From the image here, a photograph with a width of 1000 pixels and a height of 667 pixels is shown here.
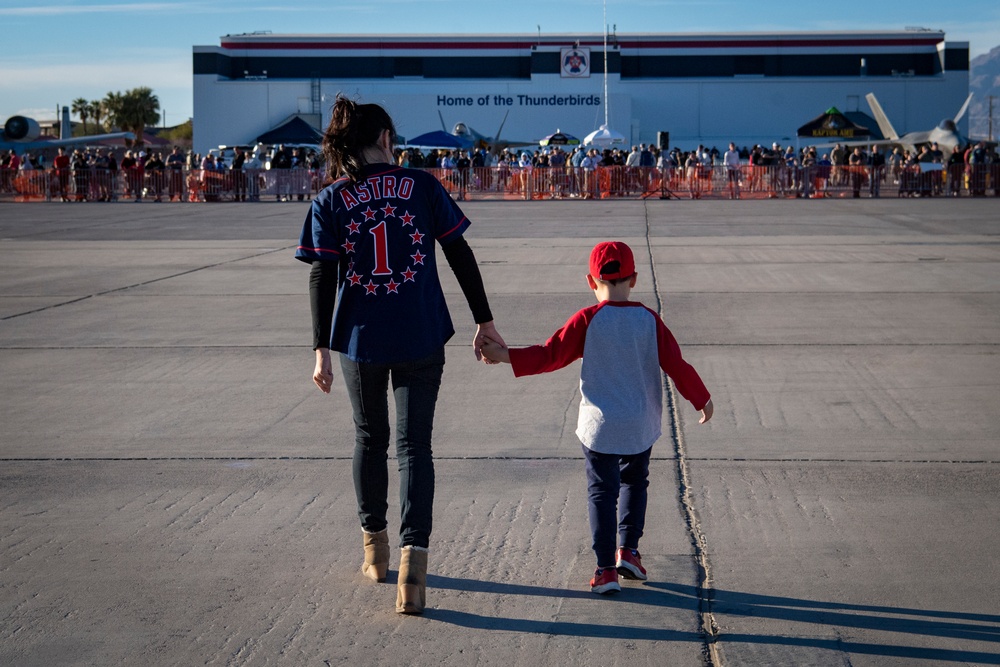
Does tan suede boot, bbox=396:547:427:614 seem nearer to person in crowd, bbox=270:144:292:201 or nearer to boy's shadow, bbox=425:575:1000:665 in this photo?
boy's shadow, bbox=425:575:1000:665

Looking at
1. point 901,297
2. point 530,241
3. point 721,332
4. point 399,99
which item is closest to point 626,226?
point 530,241

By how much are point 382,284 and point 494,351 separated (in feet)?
1.57

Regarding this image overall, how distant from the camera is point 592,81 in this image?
71062mm

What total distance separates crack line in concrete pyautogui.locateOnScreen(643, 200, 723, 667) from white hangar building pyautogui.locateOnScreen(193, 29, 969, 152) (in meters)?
64.9

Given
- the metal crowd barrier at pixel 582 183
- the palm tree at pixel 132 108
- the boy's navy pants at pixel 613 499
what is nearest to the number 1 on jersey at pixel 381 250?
the boy's navy pants at pixel 613 499

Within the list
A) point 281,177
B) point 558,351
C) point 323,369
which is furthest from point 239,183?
point 558,351

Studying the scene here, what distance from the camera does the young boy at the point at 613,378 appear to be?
13.0 feet

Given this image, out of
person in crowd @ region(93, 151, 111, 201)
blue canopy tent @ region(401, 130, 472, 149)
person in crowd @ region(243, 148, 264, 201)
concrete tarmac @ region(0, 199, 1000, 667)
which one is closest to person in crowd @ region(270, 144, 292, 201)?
person in crowd @ region(243, 148, 264, 201)

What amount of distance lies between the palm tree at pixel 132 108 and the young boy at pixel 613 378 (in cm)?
10879

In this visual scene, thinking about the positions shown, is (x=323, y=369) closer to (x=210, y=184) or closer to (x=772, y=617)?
(x=772, y=617)

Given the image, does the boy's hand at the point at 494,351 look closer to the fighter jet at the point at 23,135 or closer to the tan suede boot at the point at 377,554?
the tan suede boot at the point at 377,554

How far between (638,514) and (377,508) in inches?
36.5

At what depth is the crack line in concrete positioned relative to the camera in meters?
3.56

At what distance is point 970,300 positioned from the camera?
11016 mm
